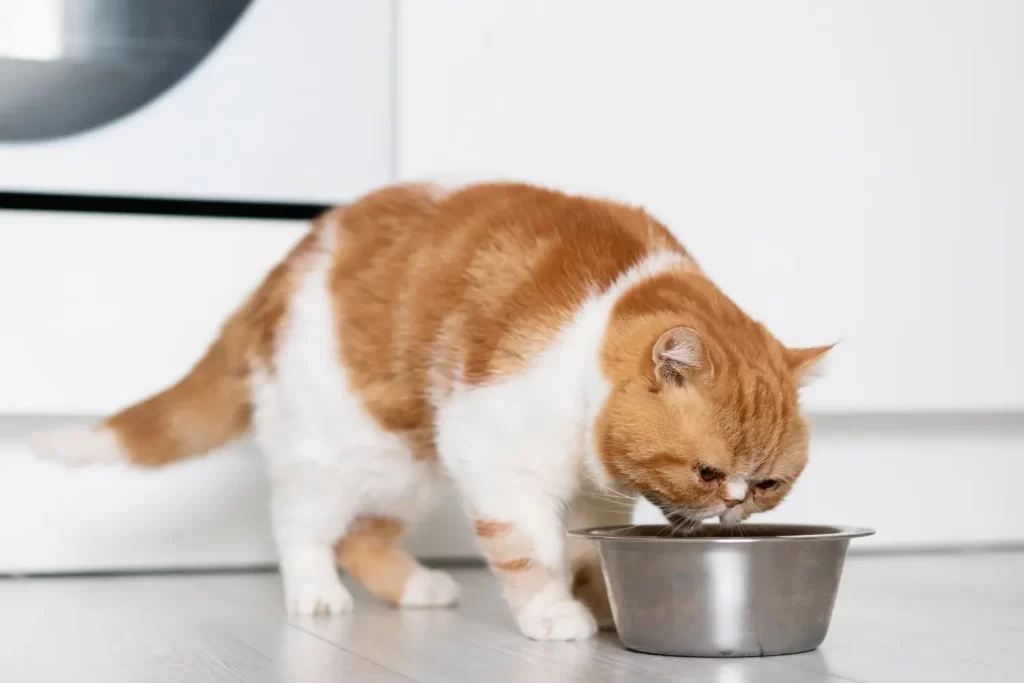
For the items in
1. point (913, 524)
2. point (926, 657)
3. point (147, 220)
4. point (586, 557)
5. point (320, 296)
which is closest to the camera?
point (926, 657)

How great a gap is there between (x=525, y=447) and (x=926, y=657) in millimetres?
516

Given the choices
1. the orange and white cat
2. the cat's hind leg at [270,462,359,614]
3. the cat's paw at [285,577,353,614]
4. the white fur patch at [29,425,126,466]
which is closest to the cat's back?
the orange and white cat

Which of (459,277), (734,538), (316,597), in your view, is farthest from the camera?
(316,597)

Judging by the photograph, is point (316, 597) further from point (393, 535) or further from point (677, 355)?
point (677, 355)

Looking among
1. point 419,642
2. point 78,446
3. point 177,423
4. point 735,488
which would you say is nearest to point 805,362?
point 735,488

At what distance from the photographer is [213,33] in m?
2.24

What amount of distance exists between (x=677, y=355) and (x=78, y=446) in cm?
99

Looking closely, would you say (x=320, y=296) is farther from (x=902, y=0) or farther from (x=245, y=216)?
(x=902, y=0)

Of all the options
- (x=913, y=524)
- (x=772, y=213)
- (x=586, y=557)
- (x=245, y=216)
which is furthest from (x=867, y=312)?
(x=245, y=216)

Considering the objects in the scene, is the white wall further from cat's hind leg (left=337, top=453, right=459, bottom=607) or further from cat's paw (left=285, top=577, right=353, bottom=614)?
cat's paw (left=285, top=577, right=353, bottom=614)

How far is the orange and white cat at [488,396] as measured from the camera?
4.67 ft

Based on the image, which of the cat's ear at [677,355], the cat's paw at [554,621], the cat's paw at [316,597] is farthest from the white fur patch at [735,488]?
the cat's paw at [316,597]

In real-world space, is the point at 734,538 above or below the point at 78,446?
above

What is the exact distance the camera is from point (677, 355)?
1378 mm
